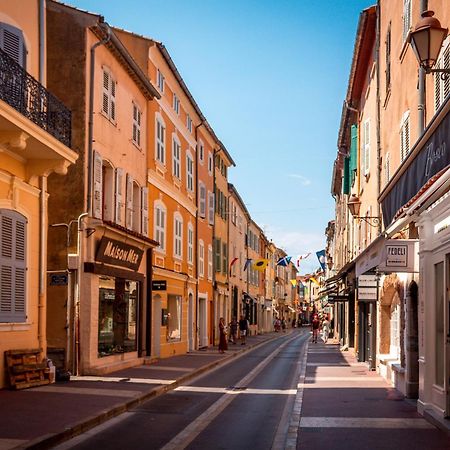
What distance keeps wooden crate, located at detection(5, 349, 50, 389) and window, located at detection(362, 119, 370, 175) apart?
43.6 feet

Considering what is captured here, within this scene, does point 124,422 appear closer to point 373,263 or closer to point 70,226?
point 373,263

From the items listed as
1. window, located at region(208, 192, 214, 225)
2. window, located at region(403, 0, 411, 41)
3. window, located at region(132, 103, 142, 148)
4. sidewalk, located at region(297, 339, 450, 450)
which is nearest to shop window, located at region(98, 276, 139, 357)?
window, located at region(132, 103, 142, 148)

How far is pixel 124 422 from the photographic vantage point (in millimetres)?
12719

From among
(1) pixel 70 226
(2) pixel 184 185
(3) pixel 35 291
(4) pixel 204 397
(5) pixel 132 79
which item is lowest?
(4) pixel 204 397

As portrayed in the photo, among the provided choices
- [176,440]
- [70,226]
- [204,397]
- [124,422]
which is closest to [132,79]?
[70,226]

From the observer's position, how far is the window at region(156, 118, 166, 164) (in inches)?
1094

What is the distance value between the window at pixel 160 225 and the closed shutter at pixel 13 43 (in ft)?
39.1

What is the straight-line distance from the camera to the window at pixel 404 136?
1700 centimetres

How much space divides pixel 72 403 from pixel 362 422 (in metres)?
5.09

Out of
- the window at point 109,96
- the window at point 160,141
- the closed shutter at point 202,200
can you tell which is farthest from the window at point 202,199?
the window at point 109,96

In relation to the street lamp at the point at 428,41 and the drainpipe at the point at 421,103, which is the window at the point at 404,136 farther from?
the street lamp at the point at 428,41

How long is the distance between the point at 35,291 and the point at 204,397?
14.0ft

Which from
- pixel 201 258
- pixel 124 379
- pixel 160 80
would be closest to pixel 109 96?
pixel 160 80

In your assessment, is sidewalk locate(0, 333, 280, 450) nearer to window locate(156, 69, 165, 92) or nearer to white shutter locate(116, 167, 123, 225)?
white shutter locate(116, 167, 123, 225)
